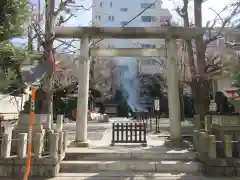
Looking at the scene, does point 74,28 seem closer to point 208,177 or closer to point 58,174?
point 58,174

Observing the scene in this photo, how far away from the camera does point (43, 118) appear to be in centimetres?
831

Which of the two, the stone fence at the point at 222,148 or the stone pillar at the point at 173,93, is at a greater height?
the stone pillar at the point at 173,93

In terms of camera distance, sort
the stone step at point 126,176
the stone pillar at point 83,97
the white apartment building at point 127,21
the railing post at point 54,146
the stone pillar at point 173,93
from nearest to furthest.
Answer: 1. the stone step at point 126,176
2. the railing post at point 54,146
3. the stone pillar at point 83,97
4. the stone pillar at point 173,93
5. the white apartment building at point 127,21

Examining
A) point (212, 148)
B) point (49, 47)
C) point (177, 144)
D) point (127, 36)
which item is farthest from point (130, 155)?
point (49, 47)

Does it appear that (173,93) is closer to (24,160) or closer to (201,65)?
(201,65)

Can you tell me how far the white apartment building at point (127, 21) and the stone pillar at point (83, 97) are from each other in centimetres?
3054

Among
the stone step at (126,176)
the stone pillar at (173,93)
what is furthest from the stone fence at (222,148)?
the stone pillar at (173,93)

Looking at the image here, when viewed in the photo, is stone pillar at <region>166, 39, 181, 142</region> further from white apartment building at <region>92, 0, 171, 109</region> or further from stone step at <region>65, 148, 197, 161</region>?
white apartment building at <region>92, 0, 171, 109</region>

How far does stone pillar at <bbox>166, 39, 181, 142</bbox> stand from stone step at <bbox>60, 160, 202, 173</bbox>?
235 centimetres

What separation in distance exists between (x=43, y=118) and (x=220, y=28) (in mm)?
8826

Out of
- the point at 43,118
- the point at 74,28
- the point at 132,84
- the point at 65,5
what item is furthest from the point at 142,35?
the point at 132,84

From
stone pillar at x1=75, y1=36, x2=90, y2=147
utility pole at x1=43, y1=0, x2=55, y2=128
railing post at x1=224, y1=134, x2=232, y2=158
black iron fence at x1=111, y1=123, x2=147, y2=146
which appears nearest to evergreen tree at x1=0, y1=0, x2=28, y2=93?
utility pole at x1=43, y1=0, x2=55, y2=128

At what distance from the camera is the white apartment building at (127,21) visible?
43.6 meters

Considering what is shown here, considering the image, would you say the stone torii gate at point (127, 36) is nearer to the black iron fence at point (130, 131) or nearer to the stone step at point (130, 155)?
the black iron fence at point (130, 131)
